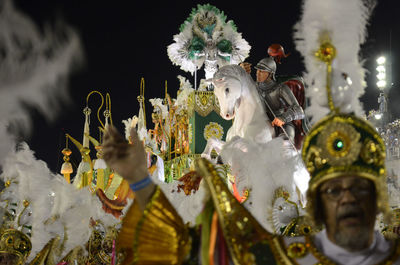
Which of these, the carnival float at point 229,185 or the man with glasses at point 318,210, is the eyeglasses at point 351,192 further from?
the carnival float at point 229,185

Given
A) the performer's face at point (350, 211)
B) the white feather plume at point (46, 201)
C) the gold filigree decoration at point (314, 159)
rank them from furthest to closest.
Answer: the white feather plume at point (46, 201) < the gold filigree decoration at point (314, 159) < the performer's face at point (350, 211)

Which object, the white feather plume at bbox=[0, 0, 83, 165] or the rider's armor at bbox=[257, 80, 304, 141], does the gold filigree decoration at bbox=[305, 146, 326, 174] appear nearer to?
the white feather plume at bbox=[0, 0, 83, 165]

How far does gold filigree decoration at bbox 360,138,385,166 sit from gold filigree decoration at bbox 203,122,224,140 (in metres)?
8.46

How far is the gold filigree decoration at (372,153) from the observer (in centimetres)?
198

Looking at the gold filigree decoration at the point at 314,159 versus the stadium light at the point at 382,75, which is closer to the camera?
the gold filigree decoration at the point at 314,159

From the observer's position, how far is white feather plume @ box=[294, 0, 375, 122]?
7.30 feet

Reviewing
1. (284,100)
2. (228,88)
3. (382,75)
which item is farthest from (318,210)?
(382,75)

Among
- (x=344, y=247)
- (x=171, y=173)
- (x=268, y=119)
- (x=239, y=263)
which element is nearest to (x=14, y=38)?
(x=239, y=263)

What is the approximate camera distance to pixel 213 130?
10.5m

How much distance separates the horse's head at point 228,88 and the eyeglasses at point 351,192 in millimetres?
4515

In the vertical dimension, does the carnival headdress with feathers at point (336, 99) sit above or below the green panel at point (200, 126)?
below

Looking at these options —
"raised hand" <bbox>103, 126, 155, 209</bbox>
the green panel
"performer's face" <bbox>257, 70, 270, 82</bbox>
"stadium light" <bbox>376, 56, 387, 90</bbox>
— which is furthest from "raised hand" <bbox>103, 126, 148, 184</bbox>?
"stadium light" <bbox>376, 56, 387, 90</bbox>

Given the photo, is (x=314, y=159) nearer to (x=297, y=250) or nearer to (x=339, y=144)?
(x=339, y=144)

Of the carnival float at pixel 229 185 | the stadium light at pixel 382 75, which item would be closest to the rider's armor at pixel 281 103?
the carnival float at pixel 229 185
